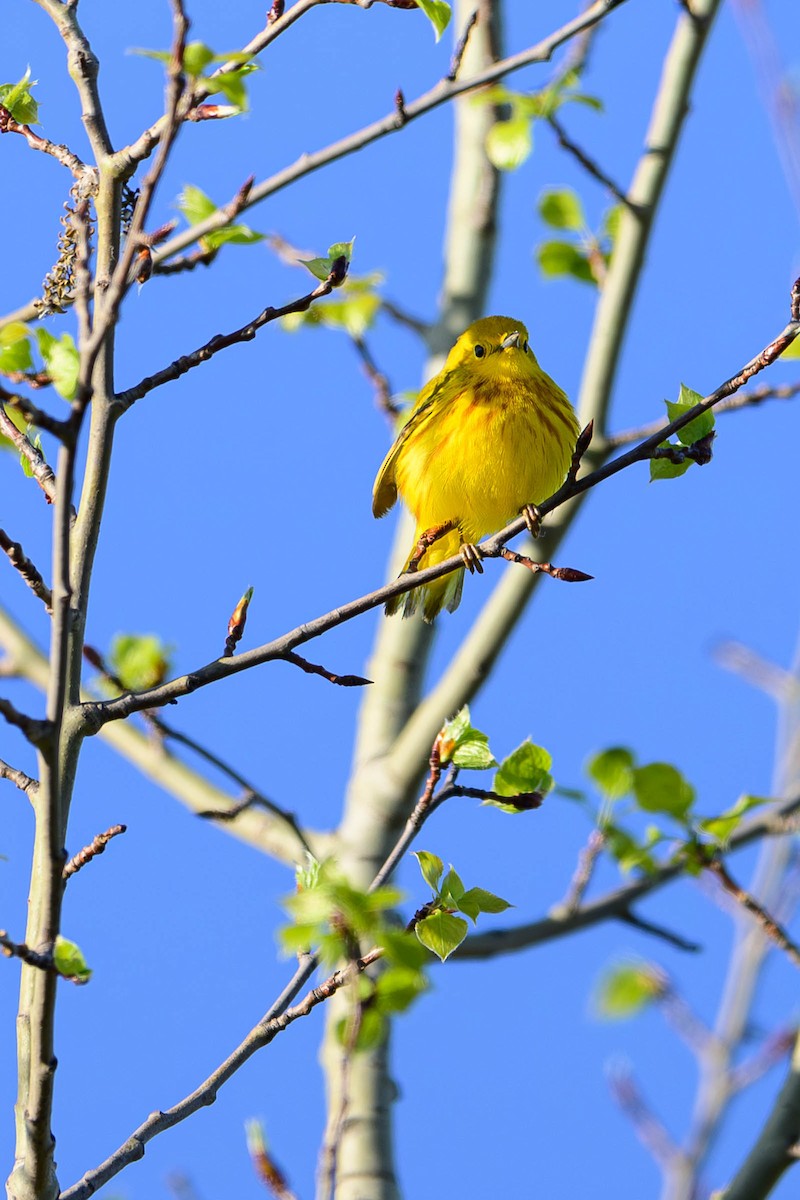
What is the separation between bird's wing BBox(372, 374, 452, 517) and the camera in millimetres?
4051

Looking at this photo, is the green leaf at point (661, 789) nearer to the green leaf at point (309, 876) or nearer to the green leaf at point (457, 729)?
the green leaf at point (457, 729)

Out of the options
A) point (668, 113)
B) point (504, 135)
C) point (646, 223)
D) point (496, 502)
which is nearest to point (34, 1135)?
point (496, 502)

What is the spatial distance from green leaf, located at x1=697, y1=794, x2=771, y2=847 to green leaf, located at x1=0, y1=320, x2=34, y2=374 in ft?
6.17

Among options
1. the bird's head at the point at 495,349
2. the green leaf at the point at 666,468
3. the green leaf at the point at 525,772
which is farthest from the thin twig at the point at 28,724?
the bird's head at the point at 495,349

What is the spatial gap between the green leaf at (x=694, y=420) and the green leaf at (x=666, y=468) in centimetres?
4

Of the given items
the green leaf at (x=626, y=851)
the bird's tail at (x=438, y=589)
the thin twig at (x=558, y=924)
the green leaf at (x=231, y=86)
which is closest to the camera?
the green leaf at (x=231, y=86)

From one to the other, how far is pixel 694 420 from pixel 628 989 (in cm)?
227

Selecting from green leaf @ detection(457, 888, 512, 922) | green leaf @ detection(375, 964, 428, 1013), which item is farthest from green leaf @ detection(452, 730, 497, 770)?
green leaf @ detection(375, 964, 428, 1013)

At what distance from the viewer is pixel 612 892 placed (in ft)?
14.5

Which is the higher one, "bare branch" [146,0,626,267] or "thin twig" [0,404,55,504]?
"bare branch" [146,0,626,267]

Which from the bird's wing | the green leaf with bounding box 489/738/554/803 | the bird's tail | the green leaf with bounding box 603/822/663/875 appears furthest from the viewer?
the bird's wing

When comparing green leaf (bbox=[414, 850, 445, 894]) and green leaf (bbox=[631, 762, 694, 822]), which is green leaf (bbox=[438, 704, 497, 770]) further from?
green leaf (bbox=[631, 762, 694, 822])

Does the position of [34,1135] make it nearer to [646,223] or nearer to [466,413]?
[466,413]

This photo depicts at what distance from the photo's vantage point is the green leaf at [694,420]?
89.9 inches
